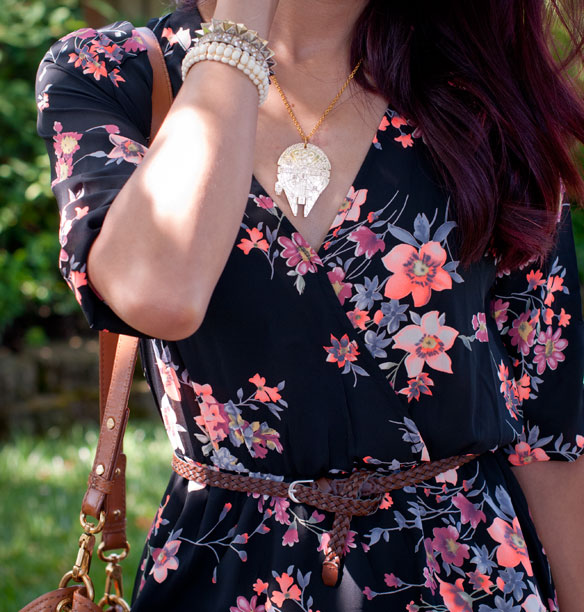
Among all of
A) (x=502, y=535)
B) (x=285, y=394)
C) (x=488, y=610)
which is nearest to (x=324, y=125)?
(x=285, y=394)

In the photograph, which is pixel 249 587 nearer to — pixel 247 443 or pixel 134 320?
pixel 247 443

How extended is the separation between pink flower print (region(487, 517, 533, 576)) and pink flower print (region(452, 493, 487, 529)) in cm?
3

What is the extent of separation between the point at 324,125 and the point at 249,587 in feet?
2.76

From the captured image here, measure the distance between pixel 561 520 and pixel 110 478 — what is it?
Answer: 0.87 metres

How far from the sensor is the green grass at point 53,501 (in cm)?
361

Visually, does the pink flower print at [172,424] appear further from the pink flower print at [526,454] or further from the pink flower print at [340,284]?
the pink flower print at [526,454]

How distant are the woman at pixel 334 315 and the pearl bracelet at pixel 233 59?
0.01 m

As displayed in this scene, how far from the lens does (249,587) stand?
1461mm

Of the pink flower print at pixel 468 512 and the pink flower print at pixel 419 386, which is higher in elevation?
the pink flower print at pixel 419 386

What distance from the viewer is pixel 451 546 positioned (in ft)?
4.91

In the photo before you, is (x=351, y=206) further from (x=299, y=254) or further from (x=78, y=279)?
(x=78, y=279)

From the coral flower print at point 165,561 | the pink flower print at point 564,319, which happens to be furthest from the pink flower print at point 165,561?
the pink flower print at point 564,319

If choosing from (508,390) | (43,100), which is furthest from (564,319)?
(43,100)

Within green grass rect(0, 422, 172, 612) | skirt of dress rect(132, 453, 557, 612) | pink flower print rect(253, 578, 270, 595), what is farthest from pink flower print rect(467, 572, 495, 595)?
green grass rect(0, 422, 172, 612)
